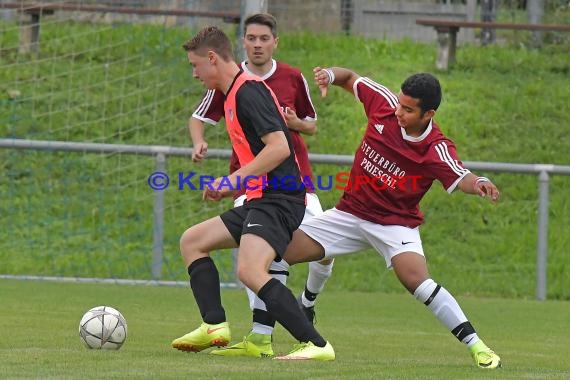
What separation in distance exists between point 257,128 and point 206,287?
0.99 metres

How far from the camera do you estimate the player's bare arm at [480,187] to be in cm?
693

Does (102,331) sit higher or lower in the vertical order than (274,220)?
lower

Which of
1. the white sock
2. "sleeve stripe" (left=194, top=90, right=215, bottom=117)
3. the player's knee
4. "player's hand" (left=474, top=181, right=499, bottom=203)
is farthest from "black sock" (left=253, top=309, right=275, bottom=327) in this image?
"sleeve stripe" (left=194, top=90, right=215, bottom=117)

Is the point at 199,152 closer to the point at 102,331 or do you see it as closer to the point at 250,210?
the point at 250,210

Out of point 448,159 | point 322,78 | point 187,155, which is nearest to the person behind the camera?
point 448,159

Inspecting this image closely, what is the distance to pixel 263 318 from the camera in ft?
24.5

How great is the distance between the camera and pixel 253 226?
707 cm

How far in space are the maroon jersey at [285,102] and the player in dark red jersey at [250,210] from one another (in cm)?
133

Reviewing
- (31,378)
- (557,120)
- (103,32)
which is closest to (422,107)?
(31,378)

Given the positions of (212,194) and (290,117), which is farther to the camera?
(290,117)

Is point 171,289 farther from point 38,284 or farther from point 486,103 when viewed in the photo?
point 486,103

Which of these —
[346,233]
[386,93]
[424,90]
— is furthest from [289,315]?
[386,93]

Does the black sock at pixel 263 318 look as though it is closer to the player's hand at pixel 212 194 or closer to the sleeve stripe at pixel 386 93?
the player's hand at pixel 212 194

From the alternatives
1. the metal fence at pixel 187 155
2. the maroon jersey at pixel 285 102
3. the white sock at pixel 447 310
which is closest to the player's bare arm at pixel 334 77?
the maroon jersey at pixel 285 102
